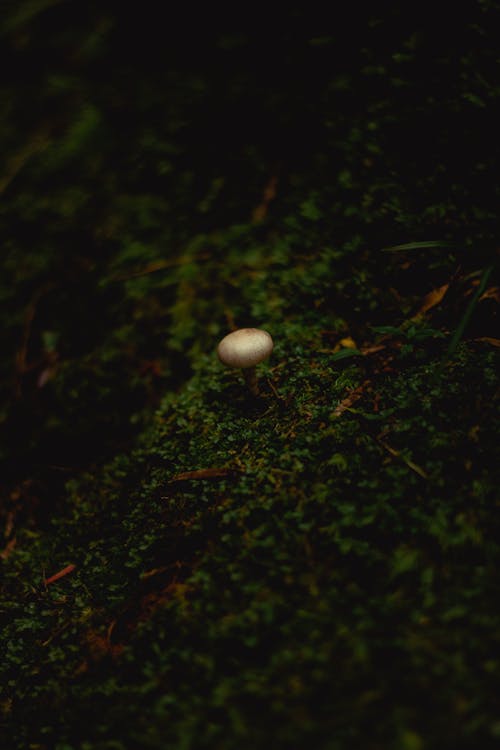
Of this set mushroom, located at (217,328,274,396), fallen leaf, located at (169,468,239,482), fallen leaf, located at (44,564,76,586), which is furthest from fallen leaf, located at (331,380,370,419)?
fallen leaf, located at (44,564,76,586)

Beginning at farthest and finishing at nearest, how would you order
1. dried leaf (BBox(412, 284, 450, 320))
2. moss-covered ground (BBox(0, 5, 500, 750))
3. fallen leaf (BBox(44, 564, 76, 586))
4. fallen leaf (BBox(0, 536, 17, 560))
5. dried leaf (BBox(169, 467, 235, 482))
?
fallen leaf (BBox(0, 536, 17, 560)) < dried leaf (BBox(412, 284, 450, 320)) < fallen leaf (BBox(44, 564, 76, 586)) < dried leaf (BBox(169, 467, 235, 482)) < moss-covered ground (BBox(0, 5, 500, 750))

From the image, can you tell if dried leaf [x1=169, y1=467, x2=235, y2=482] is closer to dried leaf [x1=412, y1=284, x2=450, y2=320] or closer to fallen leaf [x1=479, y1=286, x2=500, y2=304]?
dried leaf [x1=412, y1=284, x2=450, y2=320]

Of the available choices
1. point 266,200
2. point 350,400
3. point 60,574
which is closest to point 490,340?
point 350,400

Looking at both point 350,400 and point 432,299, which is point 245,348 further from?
point 432,299

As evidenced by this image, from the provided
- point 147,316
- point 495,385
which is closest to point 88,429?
point 147,316

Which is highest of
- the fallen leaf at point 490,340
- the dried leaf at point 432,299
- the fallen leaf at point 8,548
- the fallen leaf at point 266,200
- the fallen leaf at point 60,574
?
the fallen leaf at point 266,200

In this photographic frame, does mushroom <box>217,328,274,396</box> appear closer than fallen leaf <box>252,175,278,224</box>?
Yes

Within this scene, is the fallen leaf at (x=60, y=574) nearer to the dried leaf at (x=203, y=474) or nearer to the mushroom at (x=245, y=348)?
the dried leaf at (x=203, y=474)

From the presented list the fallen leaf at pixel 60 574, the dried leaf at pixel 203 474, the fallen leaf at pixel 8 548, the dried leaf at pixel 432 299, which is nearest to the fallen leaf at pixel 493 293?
the dried leaf at pixel 432 299
